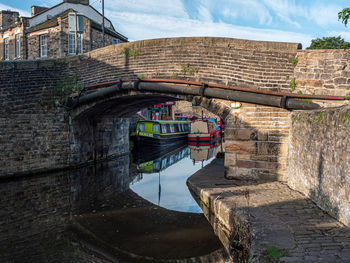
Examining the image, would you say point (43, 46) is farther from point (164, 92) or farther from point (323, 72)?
point (323, 72)

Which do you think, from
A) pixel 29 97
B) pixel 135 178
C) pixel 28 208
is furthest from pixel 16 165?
pixel 135 178

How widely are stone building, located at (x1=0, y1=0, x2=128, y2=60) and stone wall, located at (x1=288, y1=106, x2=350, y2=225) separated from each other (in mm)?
17113

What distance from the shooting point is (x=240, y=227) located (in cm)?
456

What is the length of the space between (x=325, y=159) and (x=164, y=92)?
18.6ft

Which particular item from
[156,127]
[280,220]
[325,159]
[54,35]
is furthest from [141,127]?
[280,220]

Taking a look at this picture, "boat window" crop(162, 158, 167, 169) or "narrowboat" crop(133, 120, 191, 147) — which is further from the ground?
"narrowboat" crop(133, 120, 191, 147)

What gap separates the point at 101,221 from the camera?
663 cm

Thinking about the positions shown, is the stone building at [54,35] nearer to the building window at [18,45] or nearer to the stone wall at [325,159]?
the building window at [18,45]

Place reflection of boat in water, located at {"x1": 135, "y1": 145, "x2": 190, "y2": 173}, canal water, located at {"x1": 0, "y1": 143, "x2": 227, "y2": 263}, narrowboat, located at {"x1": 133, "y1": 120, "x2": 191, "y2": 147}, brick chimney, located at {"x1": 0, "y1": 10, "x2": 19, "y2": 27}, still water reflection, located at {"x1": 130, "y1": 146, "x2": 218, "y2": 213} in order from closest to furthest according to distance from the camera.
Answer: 1. canal water, located at {"x1": 0, "y1": 143, "x2": 227, "y2": 263}
2. still water reflection, located at {"x1": 130, "y1": 146, "x2": 218, "y2": 213}
3. reflection of boat in water, located at {"x1": 135, "y1": 145, "x2": 190, "y2": 173}
4. narrowboat, located at {"x1": 133, "y1": 120, "x2": 191, "y2": 147}
5. brick chimney, located at {"x1": 0, "y1": 10, "x2": 19, "y2": 27}

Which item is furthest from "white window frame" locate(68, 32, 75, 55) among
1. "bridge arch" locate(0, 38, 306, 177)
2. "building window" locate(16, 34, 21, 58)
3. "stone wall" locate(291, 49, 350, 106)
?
"stone wall" locate(291, 49, 350, 106)

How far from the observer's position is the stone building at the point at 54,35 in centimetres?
2080

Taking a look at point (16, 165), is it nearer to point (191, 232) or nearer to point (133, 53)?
point (133, 53)

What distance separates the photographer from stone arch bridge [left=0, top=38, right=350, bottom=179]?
7750 millimetres

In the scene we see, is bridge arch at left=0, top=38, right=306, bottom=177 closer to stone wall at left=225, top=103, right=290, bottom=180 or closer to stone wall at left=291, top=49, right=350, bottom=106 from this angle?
stone wall at left=225, top=103, right=290, bottom=180
